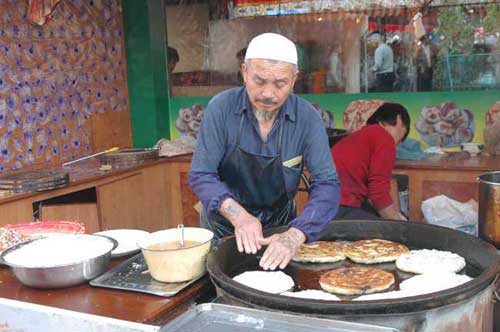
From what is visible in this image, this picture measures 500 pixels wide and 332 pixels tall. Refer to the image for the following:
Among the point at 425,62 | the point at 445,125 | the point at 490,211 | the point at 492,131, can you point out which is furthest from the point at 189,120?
the point at 490,211

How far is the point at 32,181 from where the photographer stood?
13.3 ft

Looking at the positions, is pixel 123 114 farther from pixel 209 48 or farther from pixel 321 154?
pixel 321 154

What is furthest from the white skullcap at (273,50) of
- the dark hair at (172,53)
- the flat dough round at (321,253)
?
the dark hair at (172,53)

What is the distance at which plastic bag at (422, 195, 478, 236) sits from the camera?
4.38 metres

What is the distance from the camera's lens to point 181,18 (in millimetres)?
6027

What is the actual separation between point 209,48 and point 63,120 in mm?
1789

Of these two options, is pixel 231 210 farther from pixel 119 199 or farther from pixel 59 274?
pixel 119 199

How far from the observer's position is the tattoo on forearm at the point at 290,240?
221cm

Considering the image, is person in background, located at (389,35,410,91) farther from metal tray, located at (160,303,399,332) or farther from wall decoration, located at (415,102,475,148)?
metal tray, located at (160,303,399,332)

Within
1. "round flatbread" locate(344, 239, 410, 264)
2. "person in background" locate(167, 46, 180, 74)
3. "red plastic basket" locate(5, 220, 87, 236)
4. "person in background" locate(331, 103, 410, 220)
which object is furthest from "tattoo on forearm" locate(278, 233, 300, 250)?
"person in background" locate(167, 46, 180, 74)

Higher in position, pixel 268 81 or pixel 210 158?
pixel 268 81

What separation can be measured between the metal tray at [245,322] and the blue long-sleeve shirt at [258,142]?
39.0 inches

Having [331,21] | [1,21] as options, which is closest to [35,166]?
[1,21]

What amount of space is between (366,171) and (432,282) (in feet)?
6.07
